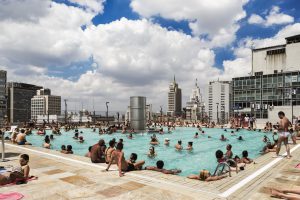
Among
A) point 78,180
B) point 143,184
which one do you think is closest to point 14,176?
point 78,180

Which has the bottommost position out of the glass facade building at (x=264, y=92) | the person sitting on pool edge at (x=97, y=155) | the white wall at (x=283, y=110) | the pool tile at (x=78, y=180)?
the pool tile at (x=78, y=180)

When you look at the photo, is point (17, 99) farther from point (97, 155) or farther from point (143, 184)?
point (143, 184)

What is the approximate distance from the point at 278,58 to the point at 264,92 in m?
19.0

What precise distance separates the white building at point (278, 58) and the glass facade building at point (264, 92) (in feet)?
32.4

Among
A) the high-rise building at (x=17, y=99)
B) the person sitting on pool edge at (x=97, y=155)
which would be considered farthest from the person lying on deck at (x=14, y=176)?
the high-rise building at (x=17, y=99)

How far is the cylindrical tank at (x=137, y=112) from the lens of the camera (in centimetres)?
3700

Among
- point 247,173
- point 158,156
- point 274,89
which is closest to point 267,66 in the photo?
point 274,89

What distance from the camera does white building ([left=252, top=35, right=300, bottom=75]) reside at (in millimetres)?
71000

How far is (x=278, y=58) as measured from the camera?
75688 millimetres

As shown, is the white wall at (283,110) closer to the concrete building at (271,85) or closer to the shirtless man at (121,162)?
the concrete building at (271,85)

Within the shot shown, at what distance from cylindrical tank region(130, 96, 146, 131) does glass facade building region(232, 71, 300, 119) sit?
3546 centimetres

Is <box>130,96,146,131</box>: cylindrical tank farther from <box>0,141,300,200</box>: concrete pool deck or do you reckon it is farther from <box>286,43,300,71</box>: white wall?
<box>286,43,300,71</box>: white wall

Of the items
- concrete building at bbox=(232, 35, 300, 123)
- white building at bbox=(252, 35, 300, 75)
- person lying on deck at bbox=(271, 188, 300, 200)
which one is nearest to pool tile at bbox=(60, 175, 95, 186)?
person lying on deck at bbox=(271, 188, 300, 200)

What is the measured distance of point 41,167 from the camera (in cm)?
1020
